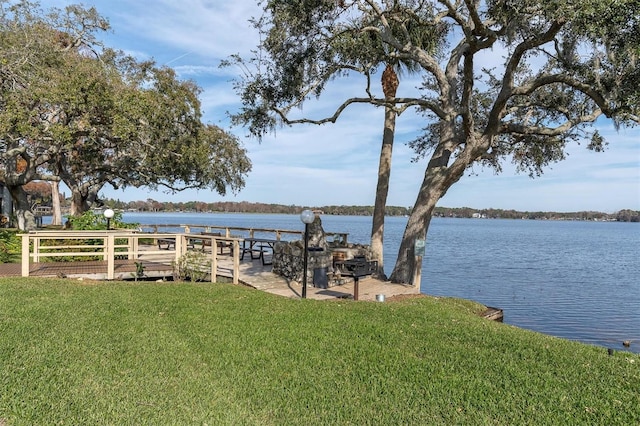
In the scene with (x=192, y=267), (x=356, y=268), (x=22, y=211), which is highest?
(x=22, y=211)

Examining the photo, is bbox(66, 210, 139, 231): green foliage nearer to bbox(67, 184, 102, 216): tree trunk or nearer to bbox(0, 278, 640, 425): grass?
bbox(0, 278, 640, 425): grass

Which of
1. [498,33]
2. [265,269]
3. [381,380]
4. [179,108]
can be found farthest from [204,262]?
[179,108]

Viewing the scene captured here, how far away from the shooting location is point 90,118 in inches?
635

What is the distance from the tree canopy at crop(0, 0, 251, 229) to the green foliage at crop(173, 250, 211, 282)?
7.27 metres

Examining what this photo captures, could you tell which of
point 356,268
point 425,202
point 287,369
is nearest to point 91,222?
point 356,268

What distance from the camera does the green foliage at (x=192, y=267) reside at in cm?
1043

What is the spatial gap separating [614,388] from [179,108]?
1810 cm

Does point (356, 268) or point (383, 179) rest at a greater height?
point (383, 179)

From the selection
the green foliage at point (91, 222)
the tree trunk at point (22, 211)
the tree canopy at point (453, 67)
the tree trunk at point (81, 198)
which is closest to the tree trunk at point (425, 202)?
the tree canopy at point (453, 67)

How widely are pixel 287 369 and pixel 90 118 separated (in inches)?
598

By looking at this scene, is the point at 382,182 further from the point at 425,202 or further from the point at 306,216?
the point at 306,216

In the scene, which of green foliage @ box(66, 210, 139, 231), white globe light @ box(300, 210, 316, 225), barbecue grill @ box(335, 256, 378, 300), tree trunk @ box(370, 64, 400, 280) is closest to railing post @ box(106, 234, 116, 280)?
green foliage @ box(66, 210, 139, 231)

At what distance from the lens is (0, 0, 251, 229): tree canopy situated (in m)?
14.6

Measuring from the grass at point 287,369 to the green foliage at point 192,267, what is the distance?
130 inches
